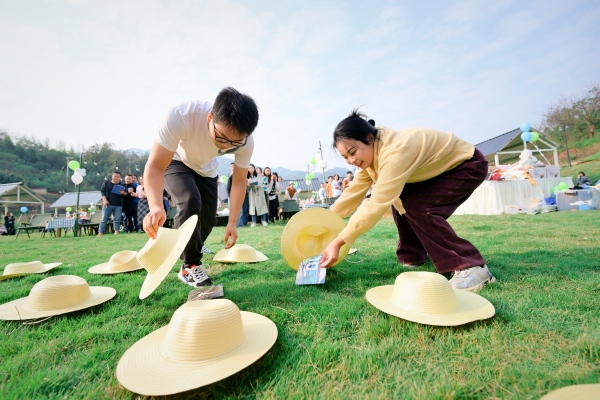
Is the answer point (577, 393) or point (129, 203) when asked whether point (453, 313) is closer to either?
point (577, 393)

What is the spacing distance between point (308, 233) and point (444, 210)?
1065mm

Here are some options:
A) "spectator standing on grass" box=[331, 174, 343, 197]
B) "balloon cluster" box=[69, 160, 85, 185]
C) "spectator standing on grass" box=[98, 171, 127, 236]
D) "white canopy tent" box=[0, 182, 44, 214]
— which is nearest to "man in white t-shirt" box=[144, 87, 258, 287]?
"spectator standing on grass" box=[98, 171, 127, 236]

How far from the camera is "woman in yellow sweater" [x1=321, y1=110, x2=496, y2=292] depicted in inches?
71.2

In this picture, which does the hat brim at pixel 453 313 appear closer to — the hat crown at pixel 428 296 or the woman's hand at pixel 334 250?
the hat crown at pixel 428 296

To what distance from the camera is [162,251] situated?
159cm

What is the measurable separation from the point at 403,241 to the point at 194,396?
6.72 ft

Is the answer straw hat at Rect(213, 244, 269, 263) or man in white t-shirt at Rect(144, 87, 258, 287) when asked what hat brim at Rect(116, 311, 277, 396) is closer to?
man in white t-shirt at Rect(144, 87, 258, 287)

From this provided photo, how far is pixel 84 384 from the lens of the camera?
40.9 inches

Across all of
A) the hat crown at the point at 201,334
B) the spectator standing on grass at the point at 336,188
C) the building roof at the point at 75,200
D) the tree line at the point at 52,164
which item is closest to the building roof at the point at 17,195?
the building roof at the point at 75,200

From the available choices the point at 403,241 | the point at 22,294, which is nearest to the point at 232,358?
the point at 403,241

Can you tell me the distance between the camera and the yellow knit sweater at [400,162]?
1790 millimetres

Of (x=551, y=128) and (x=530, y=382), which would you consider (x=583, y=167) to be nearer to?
(x=551, y=128)

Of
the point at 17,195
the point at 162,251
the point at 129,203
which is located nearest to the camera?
the point at 162,251

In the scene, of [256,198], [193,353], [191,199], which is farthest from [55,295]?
[256,198]
